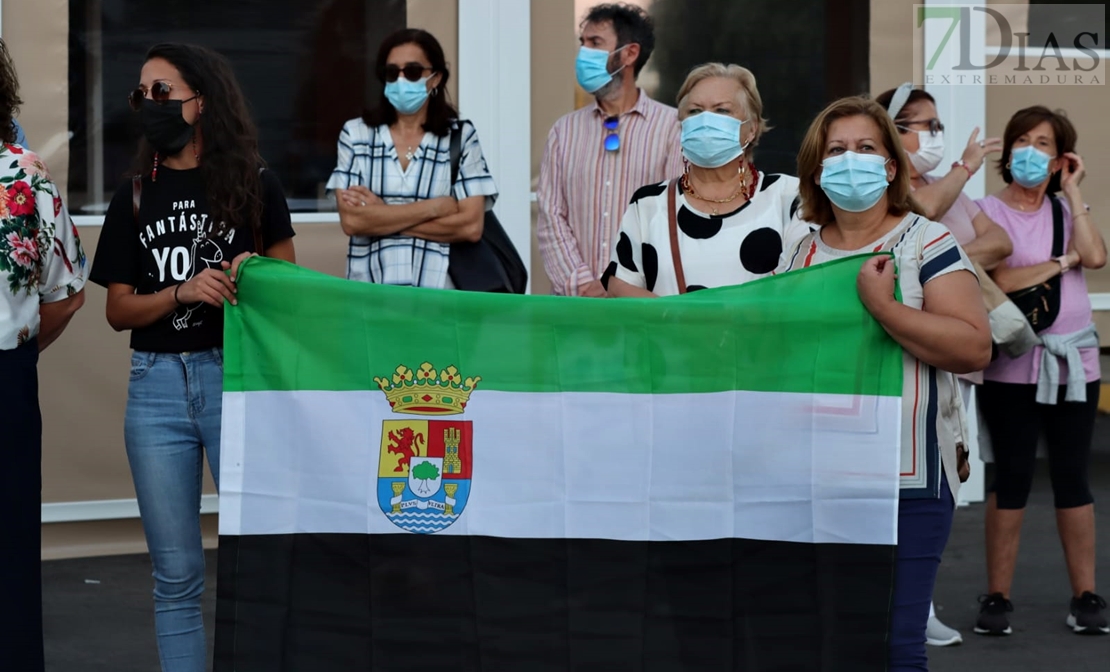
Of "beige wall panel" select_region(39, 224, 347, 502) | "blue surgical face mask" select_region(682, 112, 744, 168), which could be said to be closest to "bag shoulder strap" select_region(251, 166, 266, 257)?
"blue surgical face mask" select_region(682, 112, 744, 168)

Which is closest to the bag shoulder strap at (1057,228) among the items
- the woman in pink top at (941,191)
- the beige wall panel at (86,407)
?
the woman in pink top at (941,191)

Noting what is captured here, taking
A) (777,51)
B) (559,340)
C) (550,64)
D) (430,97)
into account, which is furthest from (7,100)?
(777,51)

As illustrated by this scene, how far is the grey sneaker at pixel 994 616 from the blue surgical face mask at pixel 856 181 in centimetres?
263

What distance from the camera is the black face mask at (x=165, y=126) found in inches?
165

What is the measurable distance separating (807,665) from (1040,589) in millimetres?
3170

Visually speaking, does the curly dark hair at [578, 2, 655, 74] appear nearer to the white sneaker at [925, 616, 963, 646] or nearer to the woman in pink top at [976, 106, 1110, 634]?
the woman in pink top at [976, 106, 1110, 634]

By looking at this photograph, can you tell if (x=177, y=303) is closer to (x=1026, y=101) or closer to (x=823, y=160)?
(x=823, y=160)

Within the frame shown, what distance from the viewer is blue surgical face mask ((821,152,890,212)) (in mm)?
3877

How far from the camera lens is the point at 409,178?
5.41m

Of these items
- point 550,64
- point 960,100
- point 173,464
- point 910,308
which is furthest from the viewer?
point 960,100

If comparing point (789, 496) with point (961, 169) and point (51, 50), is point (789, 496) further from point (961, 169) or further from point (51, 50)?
point (51, 50)

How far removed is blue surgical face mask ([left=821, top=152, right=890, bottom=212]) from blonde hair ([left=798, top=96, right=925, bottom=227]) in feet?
0.21

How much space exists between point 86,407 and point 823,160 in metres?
4.34

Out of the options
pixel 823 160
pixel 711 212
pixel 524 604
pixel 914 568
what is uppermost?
pixel 823 160
